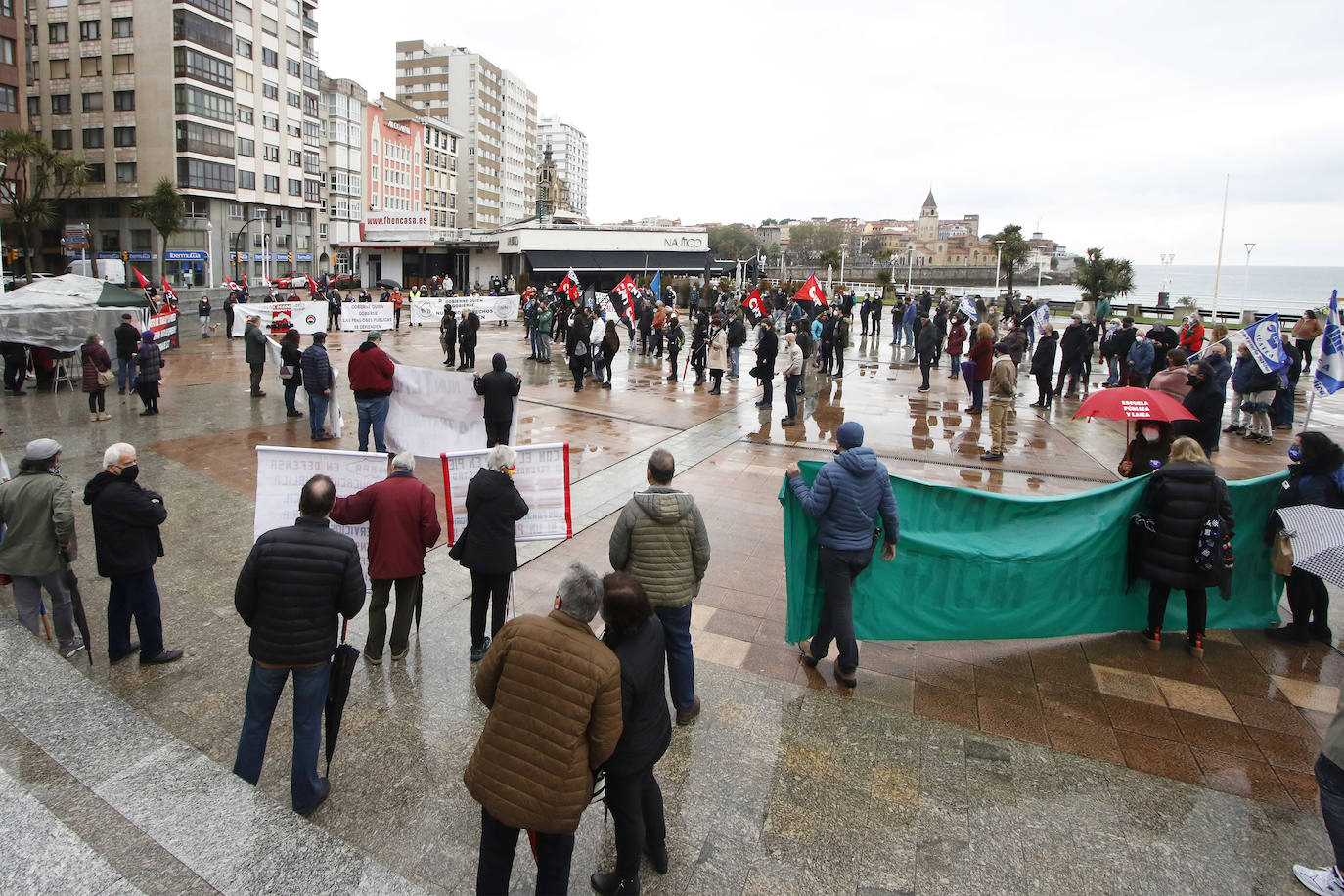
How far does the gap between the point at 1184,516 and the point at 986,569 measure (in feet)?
4.42

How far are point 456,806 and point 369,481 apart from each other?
288 centimetres

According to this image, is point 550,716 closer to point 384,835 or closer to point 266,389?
point 384,835

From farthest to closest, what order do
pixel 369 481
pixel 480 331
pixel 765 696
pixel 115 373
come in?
pixel 480 331 → pixel 115 373 → pixel 369 481 → pixel 765 696

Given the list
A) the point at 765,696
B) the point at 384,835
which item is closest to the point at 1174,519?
the point at 765,696

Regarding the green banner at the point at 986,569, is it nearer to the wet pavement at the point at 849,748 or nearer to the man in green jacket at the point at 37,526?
the wet pavement at the point at 849,748

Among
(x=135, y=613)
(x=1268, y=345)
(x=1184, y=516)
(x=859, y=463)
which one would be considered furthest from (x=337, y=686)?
(x=1268, y=345)

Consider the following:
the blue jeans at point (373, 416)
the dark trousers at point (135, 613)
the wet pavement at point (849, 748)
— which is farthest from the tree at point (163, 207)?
the dark trousers at point (135, 613)

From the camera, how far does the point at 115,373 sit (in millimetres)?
16781

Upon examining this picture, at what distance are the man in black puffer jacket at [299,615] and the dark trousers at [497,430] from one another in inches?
247

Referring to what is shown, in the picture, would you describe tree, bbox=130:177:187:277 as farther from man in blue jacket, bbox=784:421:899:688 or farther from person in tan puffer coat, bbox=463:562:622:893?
person in tan puffer coat, bbox=463:562:622:893

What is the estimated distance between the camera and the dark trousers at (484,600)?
5539 millimetres

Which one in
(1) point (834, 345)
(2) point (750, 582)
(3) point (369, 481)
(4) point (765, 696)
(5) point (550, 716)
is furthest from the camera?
(1) point (834, 345)

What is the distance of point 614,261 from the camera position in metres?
71.8

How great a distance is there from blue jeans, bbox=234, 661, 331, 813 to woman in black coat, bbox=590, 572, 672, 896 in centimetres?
159
